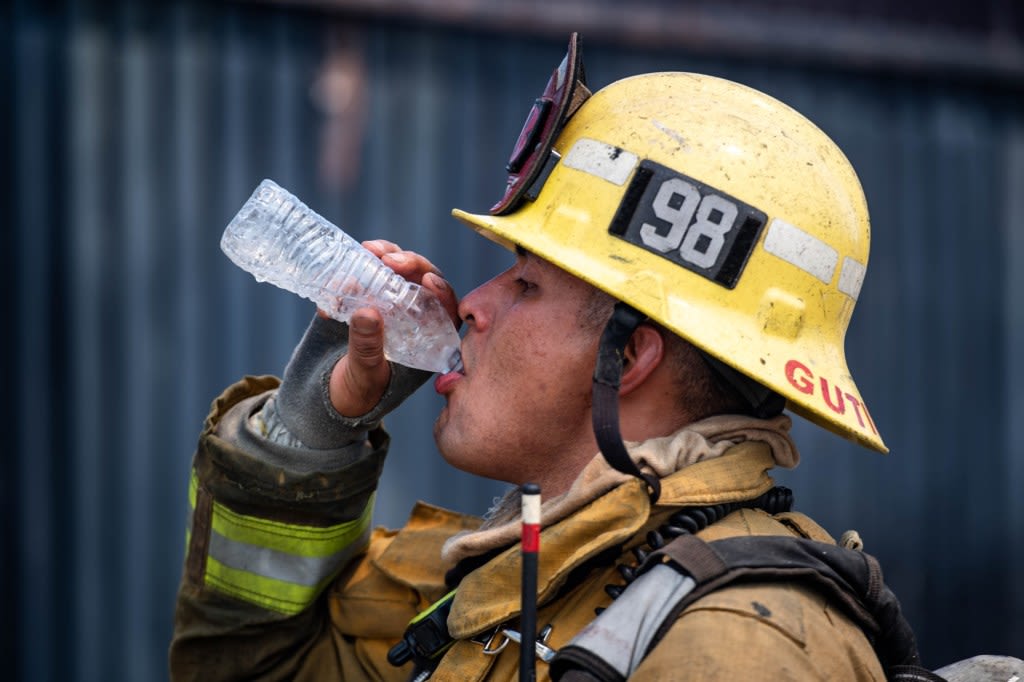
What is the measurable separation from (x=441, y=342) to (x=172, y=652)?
3.05 feet

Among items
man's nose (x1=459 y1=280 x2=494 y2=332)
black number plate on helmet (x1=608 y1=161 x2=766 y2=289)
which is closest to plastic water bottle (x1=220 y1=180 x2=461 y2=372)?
man's nose (x1=459 y1=280 x2=494 y2=332)

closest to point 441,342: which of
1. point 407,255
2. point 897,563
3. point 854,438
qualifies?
point 407,255

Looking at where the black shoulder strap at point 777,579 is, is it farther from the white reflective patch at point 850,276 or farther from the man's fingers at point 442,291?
the man's fingers at point 442,291

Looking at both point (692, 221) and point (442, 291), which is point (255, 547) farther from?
point (692, 221)

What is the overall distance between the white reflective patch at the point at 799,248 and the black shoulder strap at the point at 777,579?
0.52 metres

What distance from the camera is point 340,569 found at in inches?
111

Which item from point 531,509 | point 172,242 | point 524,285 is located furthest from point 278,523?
point 172,242

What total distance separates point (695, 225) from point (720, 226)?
45 mm

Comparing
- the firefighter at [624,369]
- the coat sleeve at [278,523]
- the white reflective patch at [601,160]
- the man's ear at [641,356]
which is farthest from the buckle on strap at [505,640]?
the white reflective patch at [601,160]

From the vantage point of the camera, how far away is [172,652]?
2.74m

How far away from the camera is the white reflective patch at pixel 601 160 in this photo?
7.54 ft

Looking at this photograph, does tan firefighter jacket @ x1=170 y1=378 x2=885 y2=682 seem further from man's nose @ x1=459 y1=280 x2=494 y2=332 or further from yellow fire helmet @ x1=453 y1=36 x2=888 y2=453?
man's nose @ x1=459 y1=280 x2=494 y2=332

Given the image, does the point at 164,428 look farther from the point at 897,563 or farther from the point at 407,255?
the point at 897,563

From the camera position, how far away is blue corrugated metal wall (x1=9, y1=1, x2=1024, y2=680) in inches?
173
